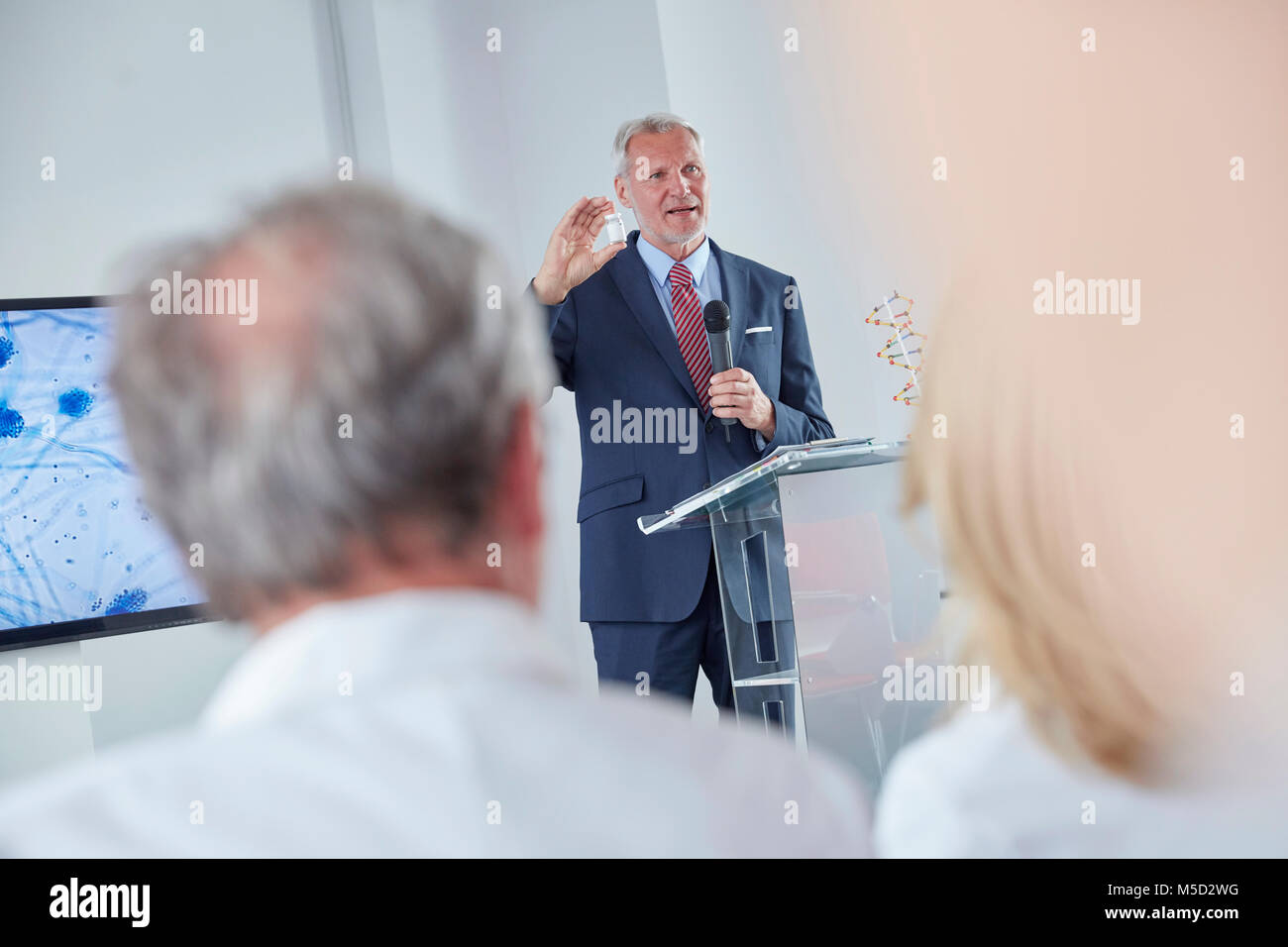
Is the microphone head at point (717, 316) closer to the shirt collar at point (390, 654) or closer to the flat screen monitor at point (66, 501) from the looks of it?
the flat screen monitor at point (66, 501)

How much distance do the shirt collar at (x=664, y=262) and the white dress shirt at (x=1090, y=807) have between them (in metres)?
2.61

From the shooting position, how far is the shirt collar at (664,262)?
3.24 m

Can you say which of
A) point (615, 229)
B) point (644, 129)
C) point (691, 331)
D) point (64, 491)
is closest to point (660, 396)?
point (691, 331)

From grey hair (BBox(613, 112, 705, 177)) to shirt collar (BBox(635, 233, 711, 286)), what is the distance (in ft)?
0.91

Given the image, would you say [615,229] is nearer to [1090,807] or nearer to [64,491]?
[64,491]

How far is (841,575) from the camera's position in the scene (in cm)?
225

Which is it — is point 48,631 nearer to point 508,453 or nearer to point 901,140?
point 508,453

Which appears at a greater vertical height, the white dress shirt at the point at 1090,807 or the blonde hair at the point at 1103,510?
the blonde hair at the point at 1103,510

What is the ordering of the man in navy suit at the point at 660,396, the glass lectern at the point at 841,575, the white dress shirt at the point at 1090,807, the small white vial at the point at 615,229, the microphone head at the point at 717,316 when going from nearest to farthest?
the white dress shirt at the point at 1090,807 → the glass lectern at the point at 841,575 → the microphone head at the point at 717,316 → the man in navy suit at the point at 660,396 → the small white vial at the point at 615,229

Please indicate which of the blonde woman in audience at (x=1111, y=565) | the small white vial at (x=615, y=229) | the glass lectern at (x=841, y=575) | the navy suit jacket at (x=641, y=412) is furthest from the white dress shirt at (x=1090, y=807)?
the small white vial at (x=615, y=229)

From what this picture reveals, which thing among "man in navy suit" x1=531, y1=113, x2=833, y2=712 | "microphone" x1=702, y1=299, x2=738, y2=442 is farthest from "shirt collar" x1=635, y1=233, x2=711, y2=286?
"microphone" x1=702, y1=299, x2=738, y2=442

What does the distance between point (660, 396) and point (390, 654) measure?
7.84 ft

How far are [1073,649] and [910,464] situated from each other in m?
0.18

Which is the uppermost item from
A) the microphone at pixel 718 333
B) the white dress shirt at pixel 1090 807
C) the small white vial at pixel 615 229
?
the small white vial at pixel 615 229
